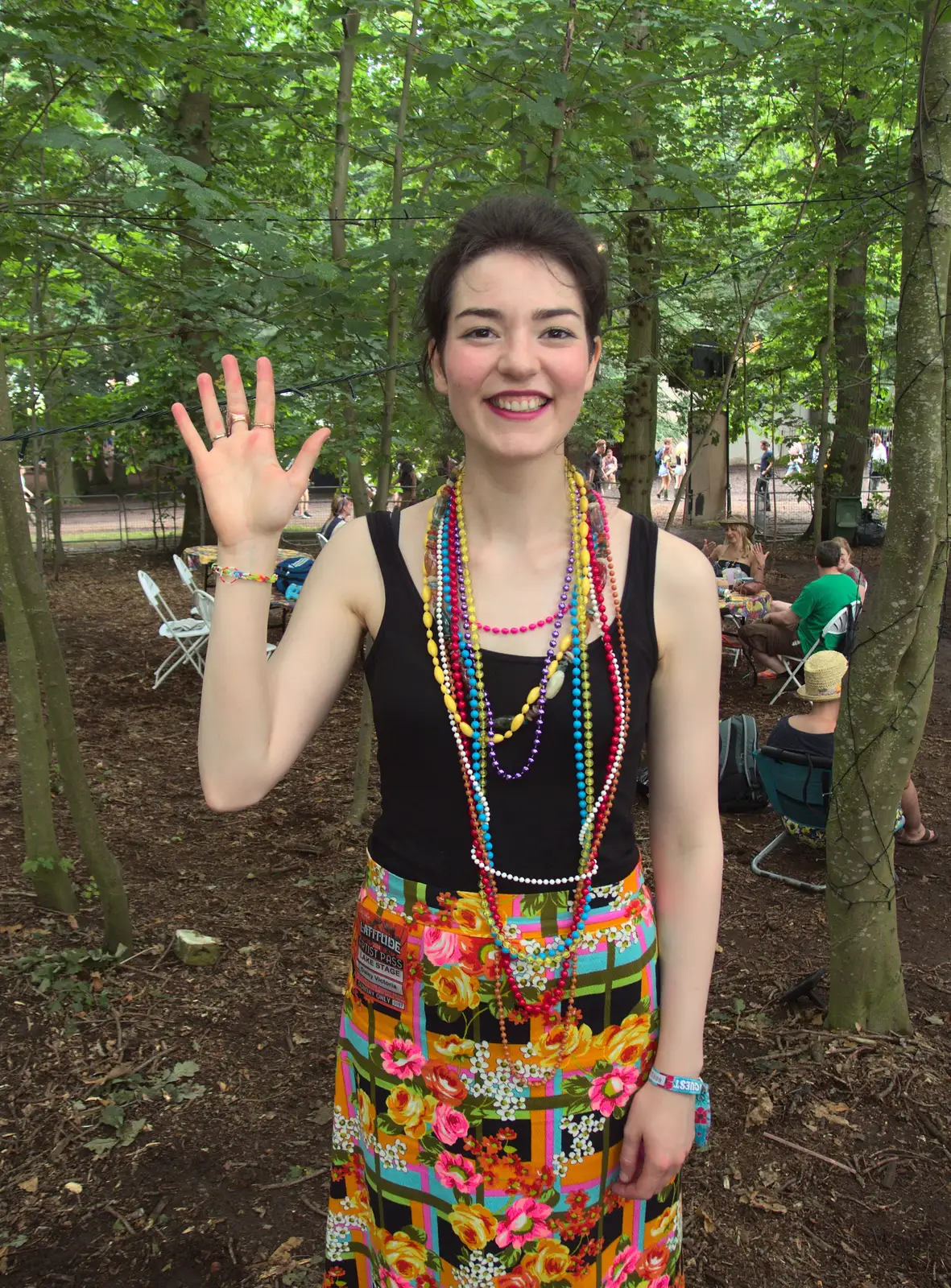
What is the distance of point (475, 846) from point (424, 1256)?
63 centimetres

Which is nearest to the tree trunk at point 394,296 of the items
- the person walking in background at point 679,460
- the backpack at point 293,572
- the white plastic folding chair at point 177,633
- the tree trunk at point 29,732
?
the tree trunk at point 29,732

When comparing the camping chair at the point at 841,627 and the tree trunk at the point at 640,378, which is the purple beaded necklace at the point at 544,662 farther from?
the camping chair at the point at 841,627

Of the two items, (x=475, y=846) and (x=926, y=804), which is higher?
(x=475, y=846)

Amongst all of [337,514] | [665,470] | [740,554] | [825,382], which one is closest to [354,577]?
[740,554]

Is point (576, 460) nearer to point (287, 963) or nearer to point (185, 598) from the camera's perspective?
point (287, 963)

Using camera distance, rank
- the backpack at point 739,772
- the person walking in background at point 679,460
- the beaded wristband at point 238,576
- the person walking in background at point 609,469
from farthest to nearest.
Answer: the person walking in background at point 679,460, the person walking in background at point 609,469, the backpack at point 739,772, the beaded wristband at point 238,576

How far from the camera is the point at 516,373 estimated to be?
1339mm

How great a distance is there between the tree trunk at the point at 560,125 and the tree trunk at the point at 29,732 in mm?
2547

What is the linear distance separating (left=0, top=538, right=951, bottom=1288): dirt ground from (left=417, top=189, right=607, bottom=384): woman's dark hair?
7.86 feet

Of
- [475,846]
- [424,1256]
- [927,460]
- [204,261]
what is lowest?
[424,1256]

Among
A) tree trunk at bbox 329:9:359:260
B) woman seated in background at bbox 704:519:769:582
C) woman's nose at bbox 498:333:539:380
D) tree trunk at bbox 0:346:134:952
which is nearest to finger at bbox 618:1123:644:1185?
woman's nose at bbox 498:333:539:380

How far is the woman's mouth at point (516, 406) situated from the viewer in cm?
136

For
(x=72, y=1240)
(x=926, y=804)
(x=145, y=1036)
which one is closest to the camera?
(x=72, y=1240)

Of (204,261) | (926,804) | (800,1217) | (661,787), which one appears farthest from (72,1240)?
(926,804)
